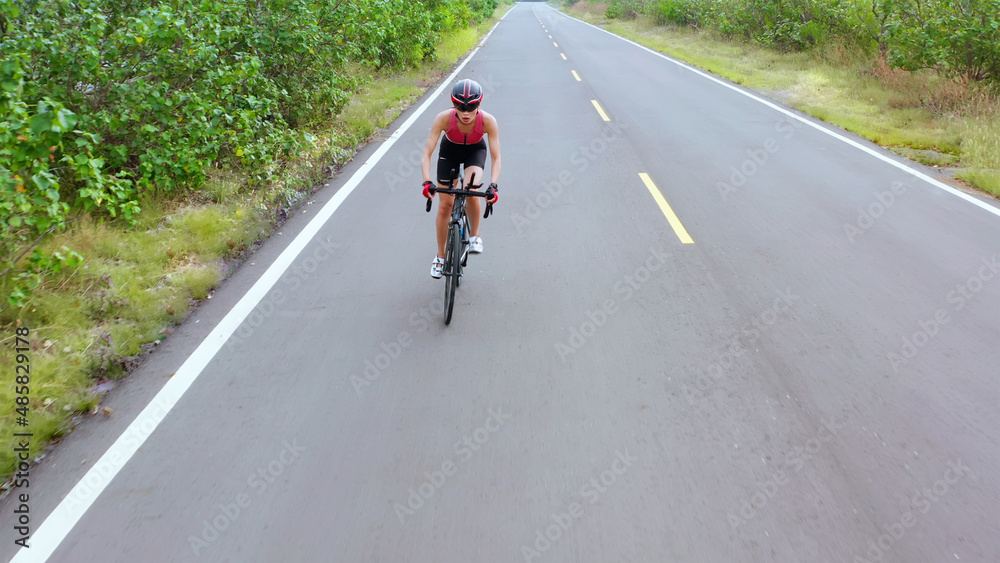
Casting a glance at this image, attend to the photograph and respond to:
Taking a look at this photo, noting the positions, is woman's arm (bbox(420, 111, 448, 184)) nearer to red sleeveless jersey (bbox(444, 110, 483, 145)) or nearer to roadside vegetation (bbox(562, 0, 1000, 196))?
red sleeveless jersey (bbox(444, 110, 483, 145))

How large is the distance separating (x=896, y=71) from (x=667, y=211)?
36.3 feet

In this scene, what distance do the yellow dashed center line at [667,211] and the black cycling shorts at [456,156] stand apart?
2.42 m

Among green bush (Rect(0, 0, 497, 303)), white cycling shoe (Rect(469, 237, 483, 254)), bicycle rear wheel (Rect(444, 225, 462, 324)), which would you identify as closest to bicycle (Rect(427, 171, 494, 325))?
bicycle rear wheel (Rect(444, 225, 462, 324))

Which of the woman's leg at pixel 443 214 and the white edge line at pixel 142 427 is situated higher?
the woman's leg at pixel 443 214

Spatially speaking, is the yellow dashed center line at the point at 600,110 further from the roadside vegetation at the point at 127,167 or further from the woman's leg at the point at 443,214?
the woman's leg at the point at 443,214

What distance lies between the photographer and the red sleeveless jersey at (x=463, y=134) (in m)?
5.15

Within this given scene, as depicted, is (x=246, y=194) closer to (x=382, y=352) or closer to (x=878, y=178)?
(x=382, y=352)

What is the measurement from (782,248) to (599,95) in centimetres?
1008

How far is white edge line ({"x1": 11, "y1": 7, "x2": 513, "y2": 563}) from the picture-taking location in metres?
3.06

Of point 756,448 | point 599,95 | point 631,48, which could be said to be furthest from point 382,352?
point 631,48

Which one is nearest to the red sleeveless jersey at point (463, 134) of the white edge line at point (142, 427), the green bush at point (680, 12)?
the white edge line at point (142, 427)

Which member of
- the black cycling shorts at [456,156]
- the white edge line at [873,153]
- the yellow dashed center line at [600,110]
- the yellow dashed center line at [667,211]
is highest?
the black cycling shorts at [456,156]

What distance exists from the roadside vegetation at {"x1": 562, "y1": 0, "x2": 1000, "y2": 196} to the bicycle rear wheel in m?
7.07

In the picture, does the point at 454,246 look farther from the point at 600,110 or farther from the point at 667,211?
the point at 600,110
